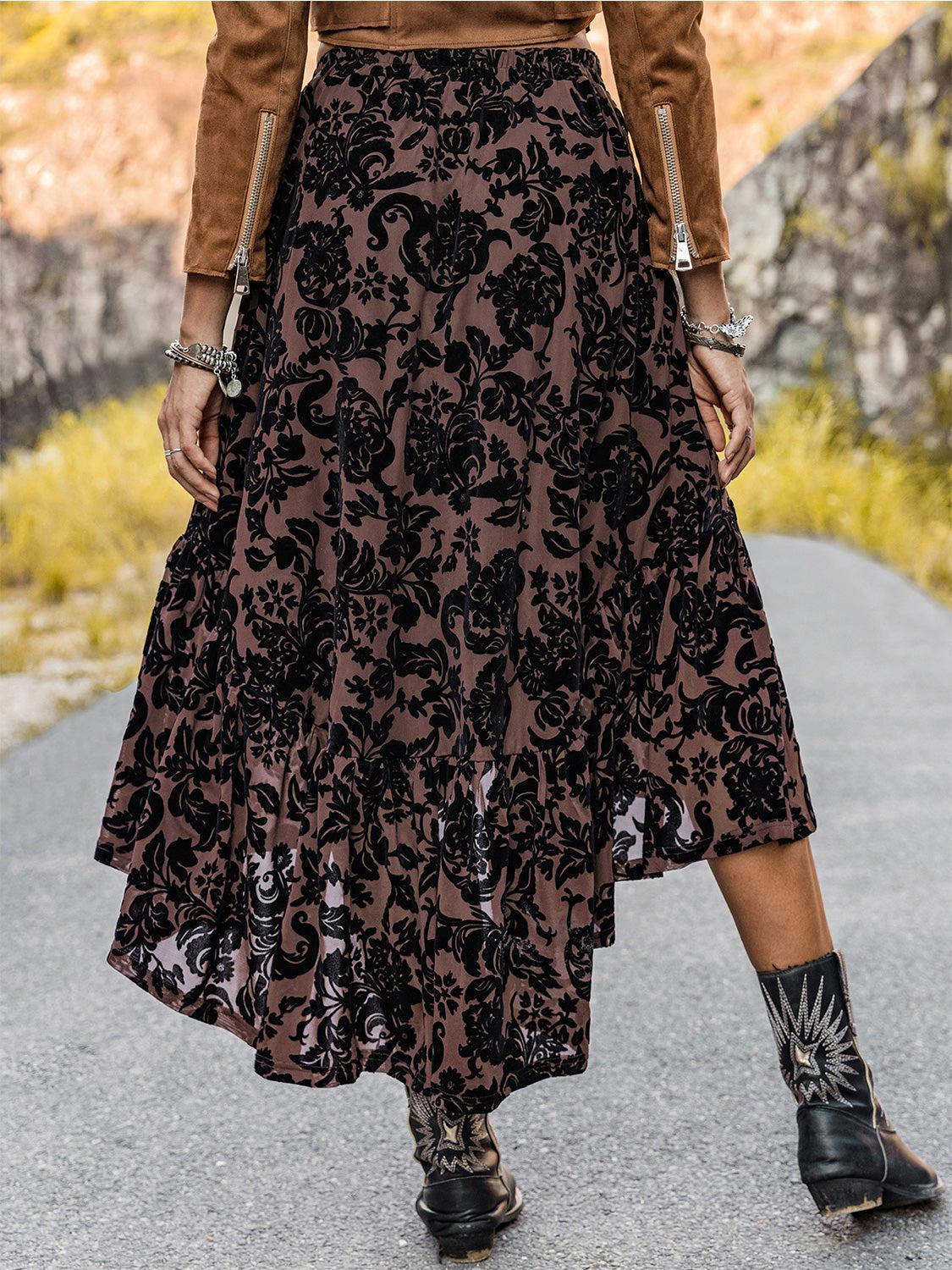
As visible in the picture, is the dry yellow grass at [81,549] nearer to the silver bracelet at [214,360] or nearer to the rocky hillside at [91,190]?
the rocky hillside at [91,190]

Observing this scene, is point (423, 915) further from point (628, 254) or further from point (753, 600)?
point (628, 254)

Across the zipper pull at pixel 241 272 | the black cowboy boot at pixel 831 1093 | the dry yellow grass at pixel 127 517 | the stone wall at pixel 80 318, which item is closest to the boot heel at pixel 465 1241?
the black cowboy boot at pixel 831 1093

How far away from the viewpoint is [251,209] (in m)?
1.52

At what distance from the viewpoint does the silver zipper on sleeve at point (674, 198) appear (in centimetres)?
151

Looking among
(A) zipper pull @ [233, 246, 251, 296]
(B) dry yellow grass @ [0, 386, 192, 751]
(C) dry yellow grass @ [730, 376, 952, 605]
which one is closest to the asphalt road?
(A) zipper pull @ [233, 246, 251, 296]

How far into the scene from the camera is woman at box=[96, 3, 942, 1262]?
1458 mm

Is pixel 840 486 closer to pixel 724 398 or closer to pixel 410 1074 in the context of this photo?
pixel 724 398

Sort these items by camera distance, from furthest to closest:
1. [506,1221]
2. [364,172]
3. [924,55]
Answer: [924,55] < [506,1221] < [364,172]

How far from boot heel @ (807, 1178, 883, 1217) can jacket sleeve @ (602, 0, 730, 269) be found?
3.34 feet

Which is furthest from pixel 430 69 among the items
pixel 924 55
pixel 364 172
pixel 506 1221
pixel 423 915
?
pixel 924 55

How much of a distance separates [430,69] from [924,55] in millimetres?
8050

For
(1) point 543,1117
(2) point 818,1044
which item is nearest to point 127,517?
(1) point 543,1117

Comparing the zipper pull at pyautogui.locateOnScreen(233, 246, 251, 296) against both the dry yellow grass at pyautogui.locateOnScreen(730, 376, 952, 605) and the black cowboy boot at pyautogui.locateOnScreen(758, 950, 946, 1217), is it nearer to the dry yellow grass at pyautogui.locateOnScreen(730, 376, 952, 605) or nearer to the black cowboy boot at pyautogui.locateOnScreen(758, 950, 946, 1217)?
the black cowboy boot at pyautogui.locateOnScreen(758, 950, 946, 1217)

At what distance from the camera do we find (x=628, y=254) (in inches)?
60.2
